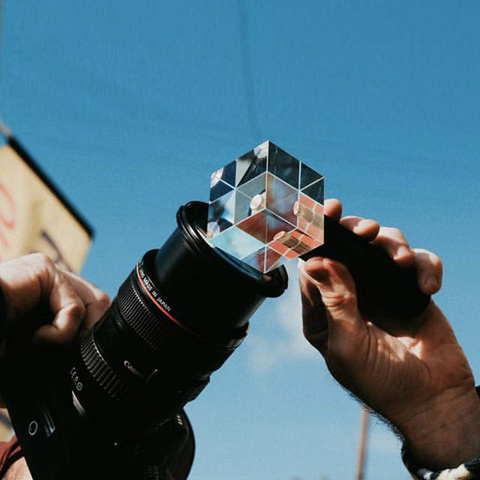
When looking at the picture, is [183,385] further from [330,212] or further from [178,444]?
[330,212]

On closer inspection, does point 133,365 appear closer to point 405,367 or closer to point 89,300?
point 89,300

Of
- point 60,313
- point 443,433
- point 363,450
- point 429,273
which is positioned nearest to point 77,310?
point 60,313

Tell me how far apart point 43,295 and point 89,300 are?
0.11m

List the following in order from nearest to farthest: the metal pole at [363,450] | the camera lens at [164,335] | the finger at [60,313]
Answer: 1. the camera lens at [164,335]
2. the finger at [60,313]
3. the metal pole at [363,450]

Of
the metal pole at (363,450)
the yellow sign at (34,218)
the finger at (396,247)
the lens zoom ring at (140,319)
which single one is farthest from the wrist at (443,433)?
the metal pole at (363,450)

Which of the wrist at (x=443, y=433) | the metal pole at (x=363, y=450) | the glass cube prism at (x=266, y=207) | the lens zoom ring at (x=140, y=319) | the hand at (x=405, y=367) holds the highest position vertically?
the glass cube prism at (x=266, y=207)

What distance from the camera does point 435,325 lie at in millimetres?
1603

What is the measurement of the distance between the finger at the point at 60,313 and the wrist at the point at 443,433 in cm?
64

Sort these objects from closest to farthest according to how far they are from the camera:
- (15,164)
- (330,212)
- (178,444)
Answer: (330,212)
(178,444)
(15,164)

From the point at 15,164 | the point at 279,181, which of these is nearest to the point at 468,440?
the point at 279,181

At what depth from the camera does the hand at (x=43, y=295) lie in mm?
1285

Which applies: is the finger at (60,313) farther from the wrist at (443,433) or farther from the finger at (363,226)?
the wrist at (443,433)

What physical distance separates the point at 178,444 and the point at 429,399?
18.9 inches

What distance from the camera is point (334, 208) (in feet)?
4.37
